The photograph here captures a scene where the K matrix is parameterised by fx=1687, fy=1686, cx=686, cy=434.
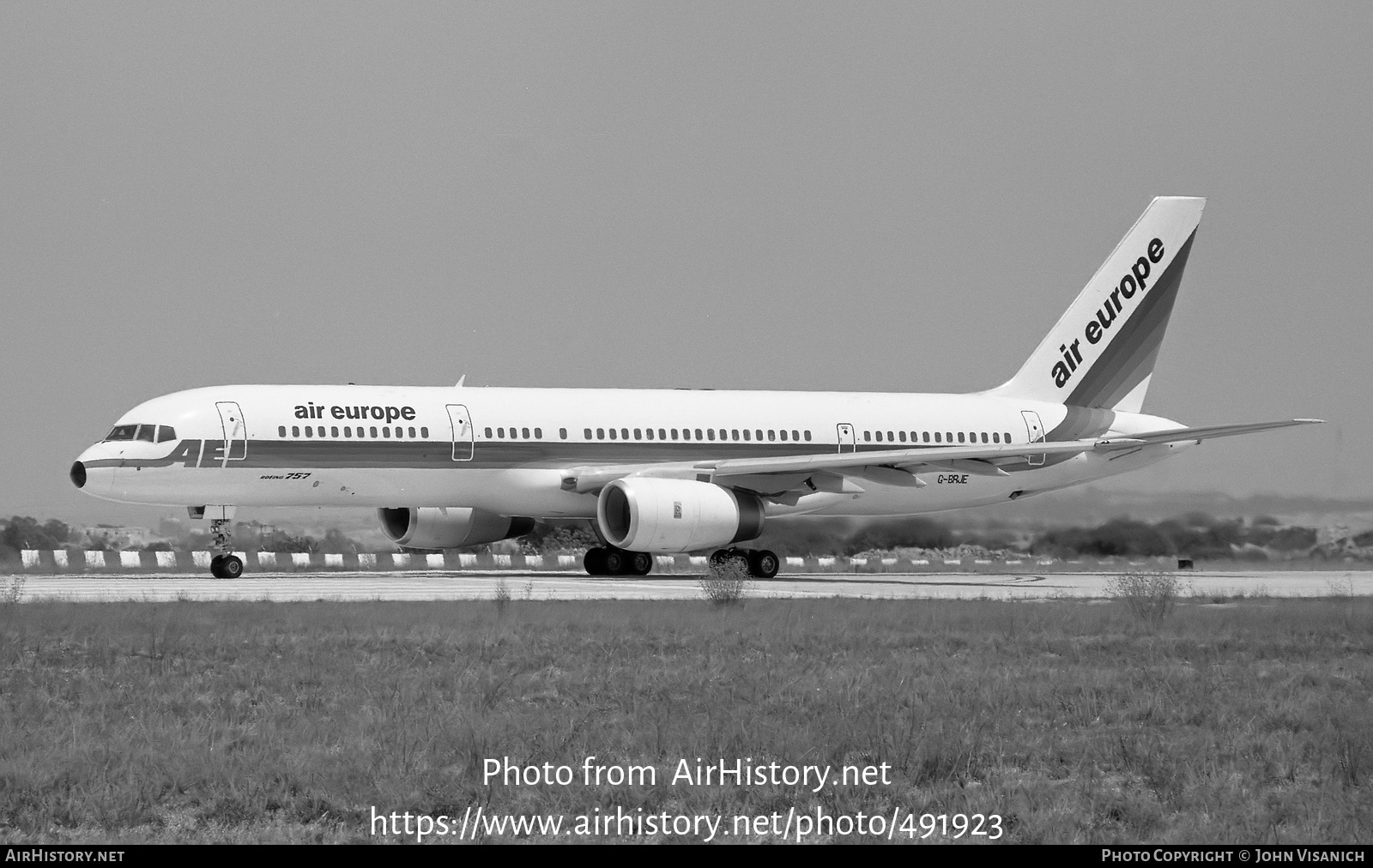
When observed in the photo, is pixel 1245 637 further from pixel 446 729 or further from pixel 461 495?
pixel 461 495

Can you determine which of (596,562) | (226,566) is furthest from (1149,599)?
(226,566)

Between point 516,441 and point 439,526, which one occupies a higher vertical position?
point 516,441

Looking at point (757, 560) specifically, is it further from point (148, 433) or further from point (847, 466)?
point (148, 433)

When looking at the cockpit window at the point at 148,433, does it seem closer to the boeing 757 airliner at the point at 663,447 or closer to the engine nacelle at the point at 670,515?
the boeing 757 airliner at the point at 663,447

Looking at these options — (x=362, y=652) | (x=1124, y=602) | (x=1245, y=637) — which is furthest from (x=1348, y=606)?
(x=362, y=652)

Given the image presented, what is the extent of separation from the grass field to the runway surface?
3928 millimetres

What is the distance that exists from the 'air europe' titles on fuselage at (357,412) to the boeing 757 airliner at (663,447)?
0.04 meters

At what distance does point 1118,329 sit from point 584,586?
18.0 m

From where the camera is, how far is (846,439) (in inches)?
1417

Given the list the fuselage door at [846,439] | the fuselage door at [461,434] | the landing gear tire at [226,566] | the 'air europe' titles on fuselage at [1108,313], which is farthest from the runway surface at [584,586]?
the 'air europe' titles on fuselage at [1108,313]

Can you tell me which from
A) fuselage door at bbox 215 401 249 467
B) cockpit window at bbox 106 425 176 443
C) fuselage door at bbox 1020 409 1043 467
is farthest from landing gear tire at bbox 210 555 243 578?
fuselage door at bbox 1020 409 1043 467

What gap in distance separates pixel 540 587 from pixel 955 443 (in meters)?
13.5

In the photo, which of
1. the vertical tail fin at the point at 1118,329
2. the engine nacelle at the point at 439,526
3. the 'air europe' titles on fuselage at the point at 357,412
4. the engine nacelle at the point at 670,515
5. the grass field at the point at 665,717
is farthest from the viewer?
the vertical tail fin at the point at 1118,329

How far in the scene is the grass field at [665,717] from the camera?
951 cm
